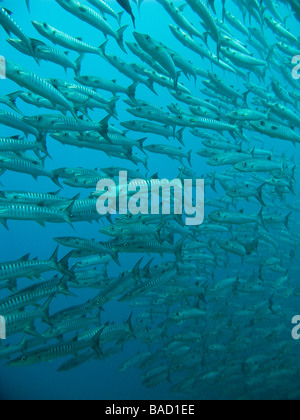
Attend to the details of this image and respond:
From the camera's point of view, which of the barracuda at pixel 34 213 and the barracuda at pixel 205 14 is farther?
the barracuda at pixel 205 14

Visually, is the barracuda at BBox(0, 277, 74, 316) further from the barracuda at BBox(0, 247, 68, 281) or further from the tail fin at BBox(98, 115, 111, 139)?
the tail fin at BBox(98, 115, 111, 139)

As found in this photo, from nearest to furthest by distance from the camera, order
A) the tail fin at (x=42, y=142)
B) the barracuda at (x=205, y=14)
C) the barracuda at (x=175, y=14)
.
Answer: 1. the barracuda at (x=205, y=14)
2. the tail fin at (x=42, y=142)
3. the barracuda at (x=175, y=14)

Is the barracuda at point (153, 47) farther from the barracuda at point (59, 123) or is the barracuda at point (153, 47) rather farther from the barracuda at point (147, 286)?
the barracuda at point (147, 286)

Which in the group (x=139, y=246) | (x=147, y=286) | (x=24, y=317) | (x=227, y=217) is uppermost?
(x=227, y=217)

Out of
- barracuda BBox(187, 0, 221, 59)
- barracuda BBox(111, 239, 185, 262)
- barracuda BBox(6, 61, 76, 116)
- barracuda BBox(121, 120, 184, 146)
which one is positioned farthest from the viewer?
barracuda BBox(121, 120, 184, 146)

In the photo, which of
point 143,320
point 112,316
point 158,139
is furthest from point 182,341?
point 158,139

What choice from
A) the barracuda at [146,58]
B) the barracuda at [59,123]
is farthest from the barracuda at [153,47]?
the barracuda at [59,123]

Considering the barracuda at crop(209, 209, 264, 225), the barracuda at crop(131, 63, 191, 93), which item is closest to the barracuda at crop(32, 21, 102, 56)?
the barracuda at crop(131, 63, 191, 93)

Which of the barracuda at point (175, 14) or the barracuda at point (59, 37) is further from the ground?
the barracuda at point (175, 14)

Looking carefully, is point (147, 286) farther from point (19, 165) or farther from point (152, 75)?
point (152, 75)

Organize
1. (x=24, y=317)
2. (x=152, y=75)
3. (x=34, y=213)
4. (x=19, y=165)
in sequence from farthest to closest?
(x=152, y=75)
(x=19, y=165)
(x=24, y=317)
(x=34, y=213)

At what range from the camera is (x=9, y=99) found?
4.79 meters

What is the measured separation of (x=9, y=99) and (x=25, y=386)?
25835 millimetres

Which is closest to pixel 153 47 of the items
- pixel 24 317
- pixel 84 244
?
pixel 84 244
